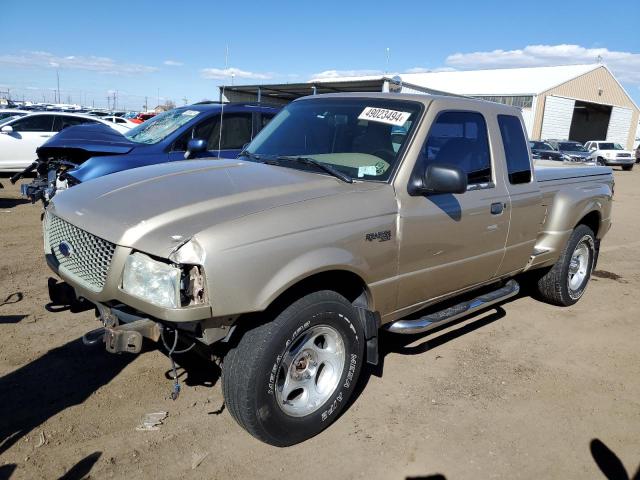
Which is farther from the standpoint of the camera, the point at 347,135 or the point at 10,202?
the point at 10,202

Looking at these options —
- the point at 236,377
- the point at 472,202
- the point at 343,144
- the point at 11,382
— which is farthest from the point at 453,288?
the point at 11,382

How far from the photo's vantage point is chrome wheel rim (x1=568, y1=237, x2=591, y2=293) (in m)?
5.83

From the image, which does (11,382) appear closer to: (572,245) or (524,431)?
(524,431)

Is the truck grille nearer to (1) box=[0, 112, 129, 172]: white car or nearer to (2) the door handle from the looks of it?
(2) the door handle

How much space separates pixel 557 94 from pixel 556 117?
172 centimetres

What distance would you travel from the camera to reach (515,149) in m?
4.54

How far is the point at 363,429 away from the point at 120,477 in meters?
1.43

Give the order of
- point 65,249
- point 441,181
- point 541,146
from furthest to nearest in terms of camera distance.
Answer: point 541,146
point 441,181
point 65,249

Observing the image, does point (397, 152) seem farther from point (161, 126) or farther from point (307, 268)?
point (161, 126)

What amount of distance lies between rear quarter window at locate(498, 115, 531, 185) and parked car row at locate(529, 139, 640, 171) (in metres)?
25.1

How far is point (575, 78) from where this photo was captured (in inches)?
1633

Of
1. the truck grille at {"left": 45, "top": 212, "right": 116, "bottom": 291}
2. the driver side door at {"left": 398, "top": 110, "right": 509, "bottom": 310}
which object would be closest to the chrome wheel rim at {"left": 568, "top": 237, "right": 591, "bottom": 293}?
the driver side door at {"left": 398, "top": 110, "right": 509, "bottom": 310}

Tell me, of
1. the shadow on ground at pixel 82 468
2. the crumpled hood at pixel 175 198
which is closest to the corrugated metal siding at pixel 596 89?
the crumpled hood at pixel 175 198

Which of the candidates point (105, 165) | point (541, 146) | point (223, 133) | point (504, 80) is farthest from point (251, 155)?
point (504, 80)
